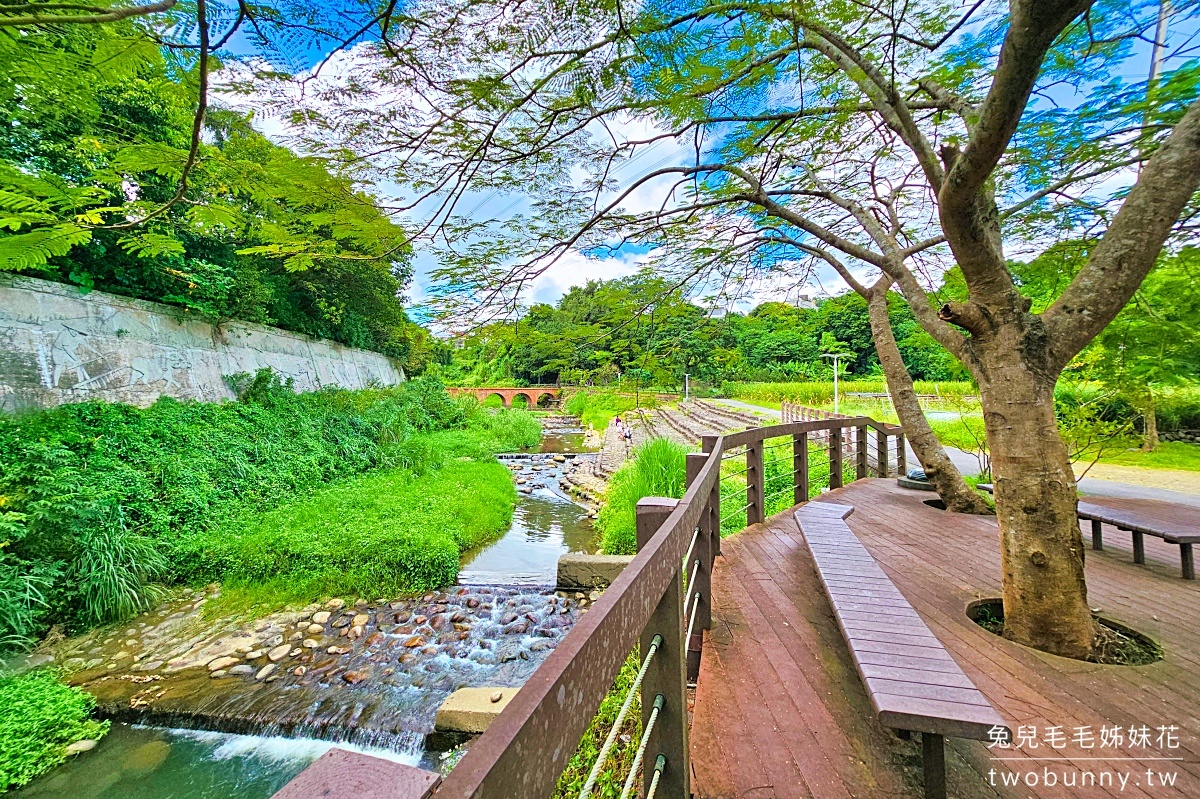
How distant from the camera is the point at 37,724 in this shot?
10.8 ft

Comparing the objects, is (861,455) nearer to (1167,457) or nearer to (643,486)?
(643,486)

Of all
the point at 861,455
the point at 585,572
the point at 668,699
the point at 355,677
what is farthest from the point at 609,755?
the point at 861,455

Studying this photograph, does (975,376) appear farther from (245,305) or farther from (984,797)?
(245,305)

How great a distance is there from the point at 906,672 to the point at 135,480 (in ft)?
27.0

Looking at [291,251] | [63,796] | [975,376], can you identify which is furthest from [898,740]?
[63,796]

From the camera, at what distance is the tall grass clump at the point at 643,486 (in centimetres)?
632

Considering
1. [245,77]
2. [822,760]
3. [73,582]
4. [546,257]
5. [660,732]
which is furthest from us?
[73,582]

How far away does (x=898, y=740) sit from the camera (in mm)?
1716

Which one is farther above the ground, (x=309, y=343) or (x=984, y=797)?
(x=309, y=343)

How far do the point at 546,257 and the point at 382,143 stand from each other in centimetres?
121

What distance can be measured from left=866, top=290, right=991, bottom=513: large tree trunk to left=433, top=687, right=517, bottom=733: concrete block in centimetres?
484

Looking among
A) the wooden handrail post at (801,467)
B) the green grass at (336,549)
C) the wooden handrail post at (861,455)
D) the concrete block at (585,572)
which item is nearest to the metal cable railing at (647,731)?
the wooden handrail post at (801,467)

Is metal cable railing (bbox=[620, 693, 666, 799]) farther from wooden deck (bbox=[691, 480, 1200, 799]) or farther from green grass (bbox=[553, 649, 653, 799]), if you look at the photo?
Answer: green grass (bbox=[553, 649, 653, 799])

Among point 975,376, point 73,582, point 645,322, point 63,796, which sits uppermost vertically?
point 645,322
